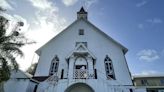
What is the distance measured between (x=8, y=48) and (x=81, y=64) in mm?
8723

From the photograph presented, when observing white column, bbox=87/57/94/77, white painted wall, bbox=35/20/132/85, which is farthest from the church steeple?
white column, bbox=87/57/94/77

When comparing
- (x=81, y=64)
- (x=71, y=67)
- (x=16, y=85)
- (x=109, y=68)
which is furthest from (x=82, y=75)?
(x=16, y=85)

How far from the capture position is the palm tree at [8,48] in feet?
37.0

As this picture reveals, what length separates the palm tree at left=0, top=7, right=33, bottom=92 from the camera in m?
11.3

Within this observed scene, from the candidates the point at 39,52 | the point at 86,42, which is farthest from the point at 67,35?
the point at 39,52

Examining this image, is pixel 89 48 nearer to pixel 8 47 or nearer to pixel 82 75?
pixel 82 75

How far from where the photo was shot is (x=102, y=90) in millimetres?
12492

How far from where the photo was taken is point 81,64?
15.9 metres

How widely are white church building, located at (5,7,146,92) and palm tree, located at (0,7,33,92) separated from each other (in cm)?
243

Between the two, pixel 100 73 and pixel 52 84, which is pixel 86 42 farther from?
pixel 52 84

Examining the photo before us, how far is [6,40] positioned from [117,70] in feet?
45.3

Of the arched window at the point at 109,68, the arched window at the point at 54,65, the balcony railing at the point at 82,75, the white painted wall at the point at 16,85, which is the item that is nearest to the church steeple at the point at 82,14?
the arched window at the point at 54,65

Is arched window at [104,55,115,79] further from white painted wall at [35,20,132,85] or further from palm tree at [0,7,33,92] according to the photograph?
palm tree at [0,7,33,92]

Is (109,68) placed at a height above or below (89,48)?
below
